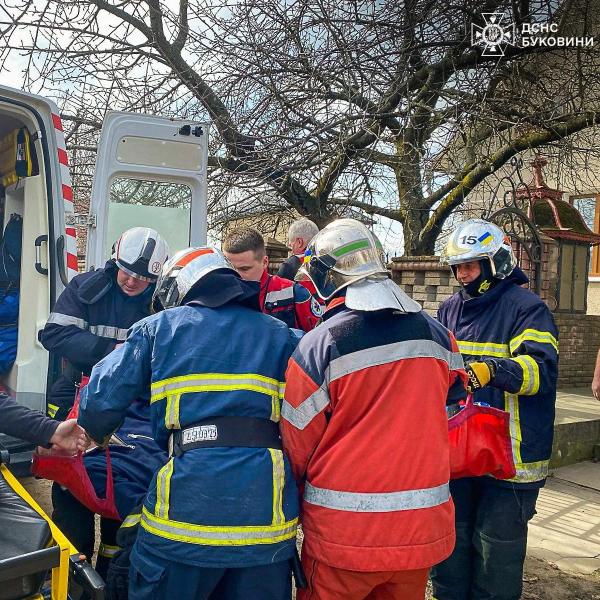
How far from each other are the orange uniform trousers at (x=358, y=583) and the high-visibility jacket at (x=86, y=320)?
61.1 inches

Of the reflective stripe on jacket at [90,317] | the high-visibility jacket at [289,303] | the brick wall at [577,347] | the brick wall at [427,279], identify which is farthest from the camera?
the brick wall at [577,347]

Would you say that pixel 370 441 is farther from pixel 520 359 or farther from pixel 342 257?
pixel 520 359

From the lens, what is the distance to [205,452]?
6.13 ft

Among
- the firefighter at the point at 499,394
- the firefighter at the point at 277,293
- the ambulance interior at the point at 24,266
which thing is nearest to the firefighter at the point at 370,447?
the firefighter at the point at 499,394

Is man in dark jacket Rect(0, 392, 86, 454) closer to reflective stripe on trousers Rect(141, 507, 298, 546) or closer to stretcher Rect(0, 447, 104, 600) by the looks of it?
stretcher Rect(0, 447, 104, 600)

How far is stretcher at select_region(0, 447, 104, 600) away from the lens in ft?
5.50

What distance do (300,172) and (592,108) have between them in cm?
305

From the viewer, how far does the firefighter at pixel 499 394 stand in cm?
268

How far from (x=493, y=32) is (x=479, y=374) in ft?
15.7

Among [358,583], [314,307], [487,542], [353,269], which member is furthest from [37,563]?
[314,307]

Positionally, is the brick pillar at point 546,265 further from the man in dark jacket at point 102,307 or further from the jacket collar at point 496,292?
the man in dark jacket at point 102,307

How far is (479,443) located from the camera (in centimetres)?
256

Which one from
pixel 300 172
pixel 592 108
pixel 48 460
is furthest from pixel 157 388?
pixel 592 108

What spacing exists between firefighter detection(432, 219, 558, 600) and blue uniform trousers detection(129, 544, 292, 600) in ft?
3.75
